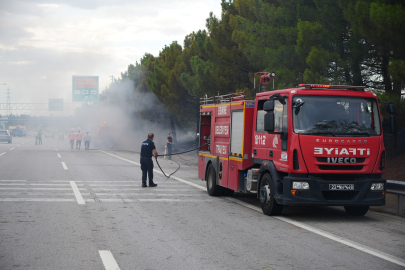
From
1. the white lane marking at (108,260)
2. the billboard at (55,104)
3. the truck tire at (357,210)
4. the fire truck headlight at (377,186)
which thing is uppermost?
the billboard at (55,104)

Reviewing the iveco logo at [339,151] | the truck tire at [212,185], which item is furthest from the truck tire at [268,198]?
the truck tire at [212,185]

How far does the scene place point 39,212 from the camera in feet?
30.1

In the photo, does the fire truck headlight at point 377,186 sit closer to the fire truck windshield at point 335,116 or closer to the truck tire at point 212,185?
the fire truck windshield at point 335,116

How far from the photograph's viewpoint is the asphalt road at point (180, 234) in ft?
18.8

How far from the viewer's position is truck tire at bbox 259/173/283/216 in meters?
9.07

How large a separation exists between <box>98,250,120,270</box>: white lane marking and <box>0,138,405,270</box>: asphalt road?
1 cm

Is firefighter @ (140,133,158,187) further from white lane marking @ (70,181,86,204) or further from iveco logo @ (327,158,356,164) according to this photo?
iveco logo @ (327,158,356,164)

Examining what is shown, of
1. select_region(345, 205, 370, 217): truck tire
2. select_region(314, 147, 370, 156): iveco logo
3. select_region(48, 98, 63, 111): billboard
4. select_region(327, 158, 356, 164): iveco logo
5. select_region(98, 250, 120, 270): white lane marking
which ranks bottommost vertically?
select_region(345, 205, 370, 217): truck tire

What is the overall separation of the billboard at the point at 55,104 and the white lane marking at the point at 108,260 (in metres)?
70.4

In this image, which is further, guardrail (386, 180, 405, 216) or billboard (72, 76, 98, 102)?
billboard (72, 76, 98, 102)

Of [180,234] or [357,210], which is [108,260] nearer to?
[180,234]

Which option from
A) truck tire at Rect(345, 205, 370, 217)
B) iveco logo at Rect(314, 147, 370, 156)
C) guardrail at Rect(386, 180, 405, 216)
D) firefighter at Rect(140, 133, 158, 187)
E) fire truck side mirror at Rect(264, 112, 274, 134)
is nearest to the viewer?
iveco logo at Rect(314, 147, 370, 156)

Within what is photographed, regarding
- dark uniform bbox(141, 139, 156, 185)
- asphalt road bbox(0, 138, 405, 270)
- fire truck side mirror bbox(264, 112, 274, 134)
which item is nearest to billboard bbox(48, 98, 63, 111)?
dark uniform bbox(141, 139, 156, 185)

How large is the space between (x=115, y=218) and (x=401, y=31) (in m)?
9.67
